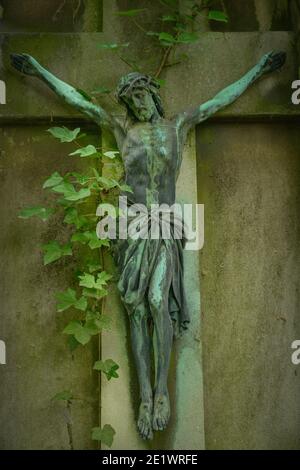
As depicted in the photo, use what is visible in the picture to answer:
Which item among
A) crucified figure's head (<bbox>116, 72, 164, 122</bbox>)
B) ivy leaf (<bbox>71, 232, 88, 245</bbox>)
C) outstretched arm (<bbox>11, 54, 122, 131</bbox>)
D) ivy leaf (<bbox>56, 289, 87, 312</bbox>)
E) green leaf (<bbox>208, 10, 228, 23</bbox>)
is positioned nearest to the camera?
ivy leaf (<bbox>56, 289, 87, 312</bbox>)

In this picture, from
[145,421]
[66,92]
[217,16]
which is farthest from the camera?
[217,16]

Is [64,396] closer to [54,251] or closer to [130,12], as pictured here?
[54,251]

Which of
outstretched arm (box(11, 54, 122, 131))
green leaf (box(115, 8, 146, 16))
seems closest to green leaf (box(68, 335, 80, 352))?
outstretched arm (box(11, 54, 122, 131))

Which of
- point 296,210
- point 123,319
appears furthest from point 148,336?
point 296,210

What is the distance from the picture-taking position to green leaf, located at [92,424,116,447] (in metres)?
4.23

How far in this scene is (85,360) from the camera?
464cm

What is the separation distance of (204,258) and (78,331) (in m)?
1.06

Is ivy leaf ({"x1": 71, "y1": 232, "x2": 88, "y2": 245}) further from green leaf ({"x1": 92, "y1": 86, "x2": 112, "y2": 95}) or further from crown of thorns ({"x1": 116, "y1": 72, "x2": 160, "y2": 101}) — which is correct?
green leaf ({"x1": 92, "y1": 86, "x2": 112, "y2": 95})

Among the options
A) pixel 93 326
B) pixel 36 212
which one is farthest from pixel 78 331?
pixel 36 212

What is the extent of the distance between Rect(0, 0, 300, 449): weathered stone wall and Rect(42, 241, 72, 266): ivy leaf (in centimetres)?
33

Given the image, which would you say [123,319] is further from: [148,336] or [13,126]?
[13,126]

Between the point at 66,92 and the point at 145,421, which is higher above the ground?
the point at 66,92

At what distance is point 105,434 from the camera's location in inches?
167

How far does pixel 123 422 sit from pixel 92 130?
2067 millimetres
